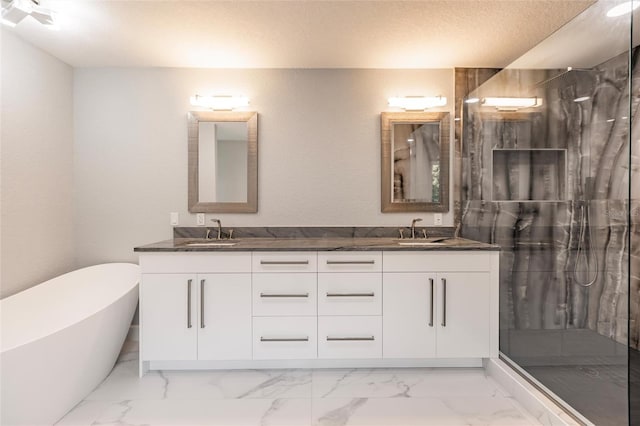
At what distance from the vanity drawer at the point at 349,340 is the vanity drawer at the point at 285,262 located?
14.8 inches

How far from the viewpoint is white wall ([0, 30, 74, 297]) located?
2350mm

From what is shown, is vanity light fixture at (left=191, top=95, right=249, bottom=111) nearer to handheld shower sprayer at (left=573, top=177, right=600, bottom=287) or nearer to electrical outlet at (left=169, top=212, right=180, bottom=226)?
electrical outlet at (left=169, top=212, right=180, bottom=226)

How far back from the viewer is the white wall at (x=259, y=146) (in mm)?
2920

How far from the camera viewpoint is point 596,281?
1.77 m

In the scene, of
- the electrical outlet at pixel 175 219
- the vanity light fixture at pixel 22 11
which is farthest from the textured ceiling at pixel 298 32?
the electrical outlet at pixel 175 219

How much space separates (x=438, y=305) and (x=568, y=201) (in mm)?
1005

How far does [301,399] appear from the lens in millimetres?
2041

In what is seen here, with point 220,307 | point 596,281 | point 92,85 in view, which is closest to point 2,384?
point 220,307

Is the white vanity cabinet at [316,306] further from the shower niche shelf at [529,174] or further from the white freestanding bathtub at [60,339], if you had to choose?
the shower niche shelf at [529,174]

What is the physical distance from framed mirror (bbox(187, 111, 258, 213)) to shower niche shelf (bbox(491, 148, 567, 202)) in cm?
191

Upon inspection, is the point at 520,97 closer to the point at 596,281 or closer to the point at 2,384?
the point at 596,281

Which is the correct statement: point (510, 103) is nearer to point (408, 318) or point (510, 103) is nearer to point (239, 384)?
point (408, 318)

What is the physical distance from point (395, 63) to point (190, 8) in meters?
1.61

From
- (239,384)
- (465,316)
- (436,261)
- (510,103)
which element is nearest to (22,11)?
(239,384)
